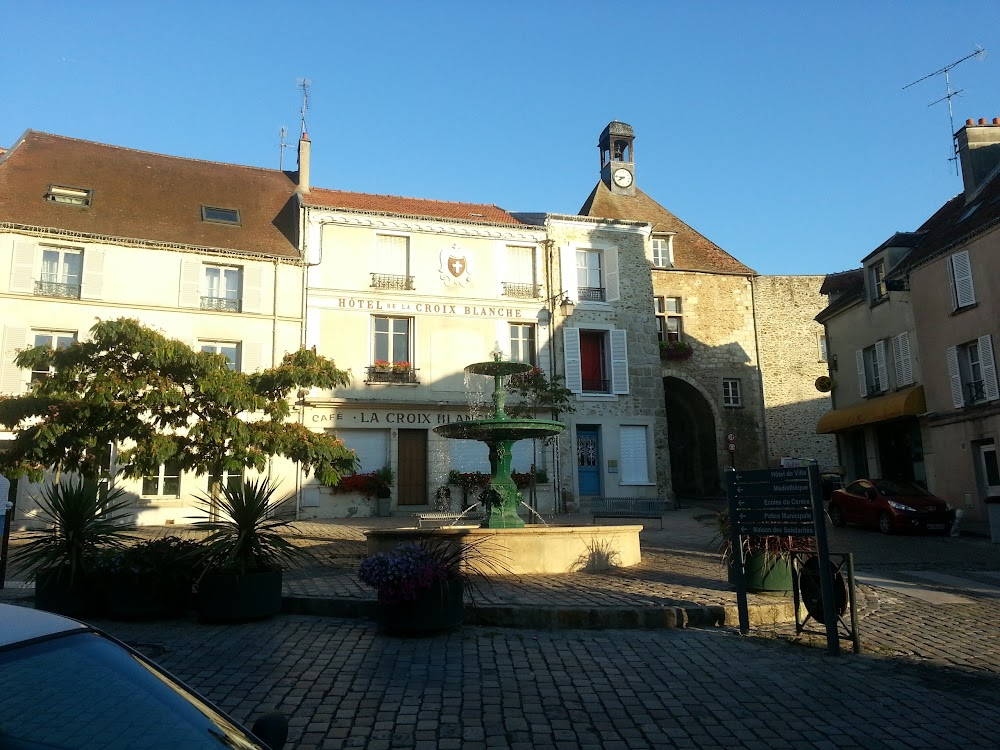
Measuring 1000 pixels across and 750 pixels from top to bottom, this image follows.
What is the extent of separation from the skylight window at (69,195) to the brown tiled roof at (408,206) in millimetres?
6252

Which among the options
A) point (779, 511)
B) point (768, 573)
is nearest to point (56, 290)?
point (768, 573)

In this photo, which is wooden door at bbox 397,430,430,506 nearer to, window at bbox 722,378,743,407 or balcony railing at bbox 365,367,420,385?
balcony railing at bbox 365,367,420,385

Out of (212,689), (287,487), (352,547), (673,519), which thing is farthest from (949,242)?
(212,689)

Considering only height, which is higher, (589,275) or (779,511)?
(589,275)

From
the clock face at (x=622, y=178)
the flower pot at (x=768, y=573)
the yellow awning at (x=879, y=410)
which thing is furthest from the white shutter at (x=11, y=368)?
the yellow awning at (x=879, y=410)

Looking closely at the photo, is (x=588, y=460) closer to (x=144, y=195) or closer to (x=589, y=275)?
(x=589, y=275)

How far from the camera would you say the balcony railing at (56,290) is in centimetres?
1956

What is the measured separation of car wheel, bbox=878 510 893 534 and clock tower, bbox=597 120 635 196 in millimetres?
19308

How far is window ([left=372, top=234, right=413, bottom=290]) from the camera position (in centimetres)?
2284

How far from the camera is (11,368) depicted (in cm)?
1881

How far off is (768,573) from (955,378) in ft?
48.4

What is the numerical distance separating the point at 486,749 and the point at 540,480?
740 inches

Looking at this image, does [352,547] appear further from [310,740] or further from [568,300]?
[568,300]

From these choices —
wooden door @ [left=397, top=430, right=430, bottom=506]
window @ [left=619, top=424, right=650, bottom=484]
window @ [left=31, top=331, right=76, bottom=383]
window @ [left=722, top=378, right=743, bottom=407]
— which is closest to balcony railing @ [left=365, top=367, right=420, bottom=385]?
wooden door @ [left=397, top=430, right=430, bottom=506]
